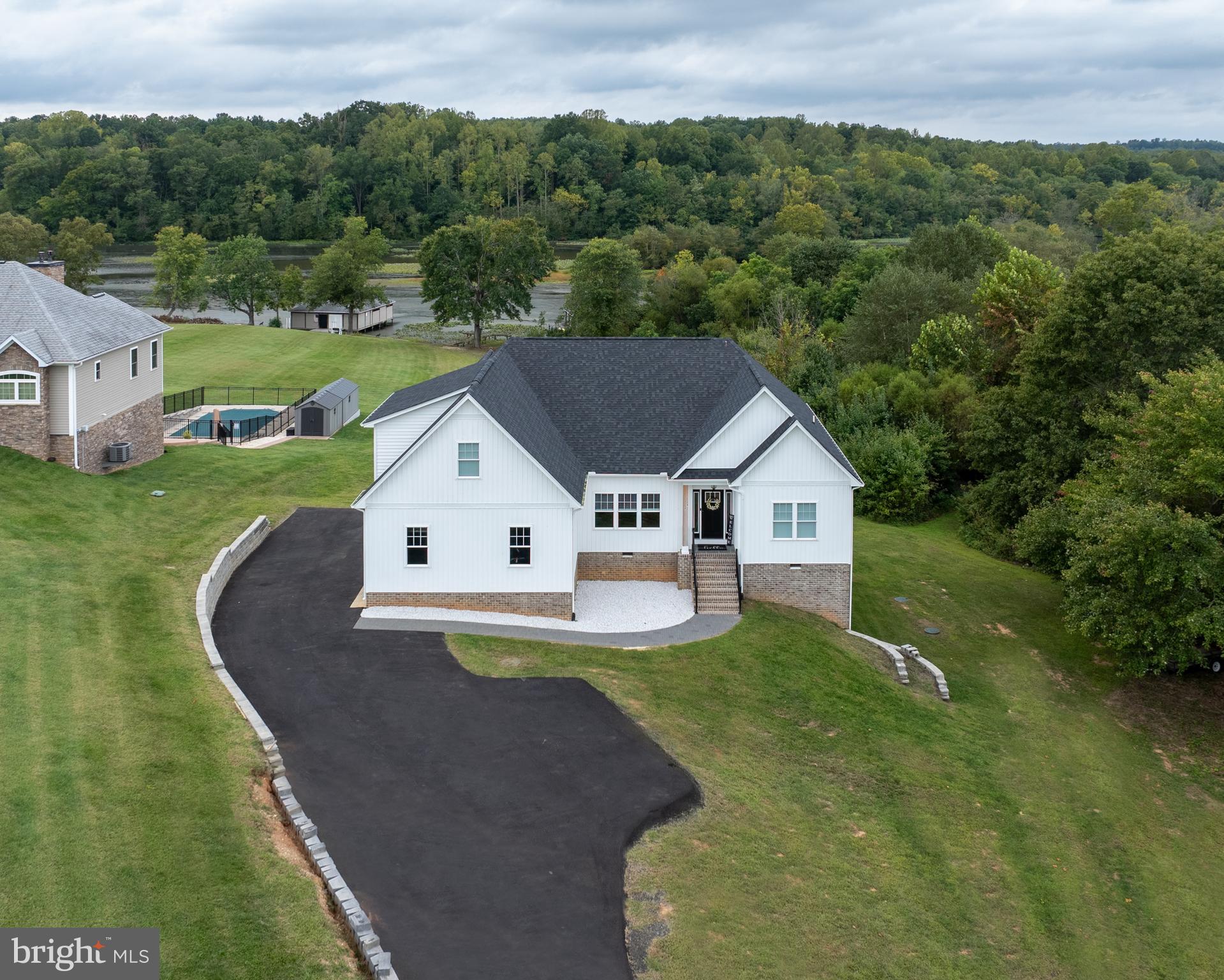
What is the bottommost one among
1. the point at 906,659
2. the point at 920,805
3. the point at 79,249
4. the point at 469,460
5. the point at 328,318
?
the point at 920,805

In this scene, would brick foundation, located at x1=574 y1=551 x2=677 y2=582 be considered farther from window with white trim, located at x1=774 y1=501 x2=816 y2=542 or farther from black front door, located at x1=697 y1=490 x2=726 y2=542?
window with white trim, located at x1=774 y1=501 x2=816 y2=542

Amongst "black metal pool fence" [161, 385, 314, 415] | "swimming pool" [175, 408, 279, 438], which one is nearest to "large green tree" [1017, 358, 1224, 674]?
"swimming pool" [175, 408, 279, 438]

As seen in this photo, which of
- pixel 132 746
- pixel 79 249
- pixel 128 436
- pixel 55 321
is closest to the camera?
pixel 132 746

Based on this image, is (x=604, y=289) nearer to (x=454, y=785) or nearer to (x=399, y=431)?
(x=399, y=431)

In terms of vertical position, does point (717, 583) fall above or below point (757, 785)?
above

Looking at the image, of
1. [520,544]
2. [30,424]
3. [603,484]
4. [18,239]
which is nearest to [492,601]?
[520,544]

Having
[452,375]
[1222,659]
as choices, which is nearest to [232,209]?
[452,375]

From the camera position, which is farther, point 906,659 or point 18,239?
point 18,239

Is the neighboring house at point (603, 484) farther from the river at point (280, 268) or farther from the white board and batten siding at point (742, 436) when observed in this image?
the river at point (280, 268)
